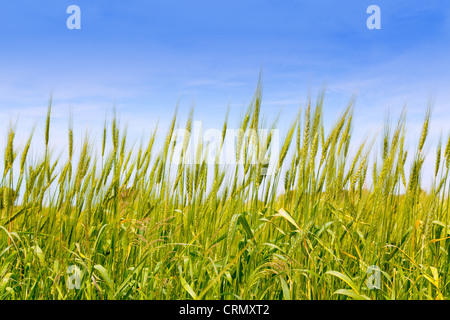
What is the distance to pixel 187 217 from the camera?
2.02m

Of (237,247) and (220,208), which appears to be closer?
(237,247)

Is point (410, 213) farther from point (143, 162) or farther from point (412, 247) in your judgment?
point (143, 162)

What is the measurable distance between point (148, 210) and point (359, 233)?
104 centimetres

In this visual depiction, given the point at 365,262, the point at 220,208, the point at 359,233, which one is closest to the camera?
the point at 365,262

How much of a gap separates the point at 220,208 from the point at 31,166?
3.44 feet
